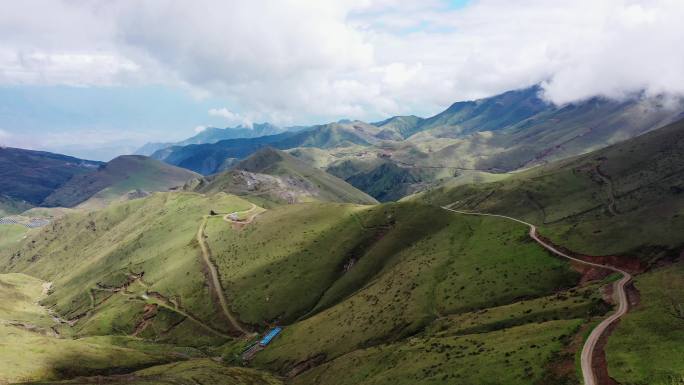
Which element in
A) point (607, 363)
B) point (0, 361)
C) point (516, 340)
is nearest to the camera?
point (607, 363)

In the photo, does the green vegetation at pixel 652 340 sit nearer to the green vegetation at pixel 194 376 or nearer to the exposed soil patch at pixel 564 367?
the exposed soil patch at pixel 564 367

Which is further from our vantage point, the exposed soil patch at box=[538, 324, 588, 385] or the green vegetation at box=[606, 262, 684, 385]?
the exposed soil patch at box=[538, 324, 588, 385]

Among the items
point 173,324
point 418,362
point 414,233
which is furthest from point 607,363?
point 173,324

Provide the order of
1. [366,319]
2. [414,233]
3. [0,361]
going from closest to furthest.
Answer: [0,361] → [366,319] → [414,233]

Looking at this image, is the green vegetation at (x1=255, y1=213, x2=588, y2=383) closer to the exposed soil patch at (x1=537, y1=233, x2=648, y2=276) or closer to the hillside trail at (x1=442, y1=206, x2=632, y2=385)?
the exposed soil patch at (x1=537, y1=233, x2=648, y2=276)

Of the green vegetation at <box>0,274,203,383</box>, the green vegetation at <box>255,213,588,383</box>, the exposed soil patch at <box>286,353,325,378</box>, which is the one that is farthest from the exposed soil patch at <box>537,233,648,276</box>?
the green vegetation at <box>0,274,203,383</box>

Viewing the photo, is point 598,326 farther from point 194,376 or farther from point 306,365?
point 194,376

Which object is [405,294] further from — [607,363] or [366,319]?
[607,363]

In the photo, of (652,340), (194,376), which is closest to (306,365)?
(194,376)

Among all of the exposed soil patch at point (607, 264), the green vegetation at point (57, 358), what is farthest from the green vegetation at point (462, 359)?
the green vegetation at point (57, 358)
